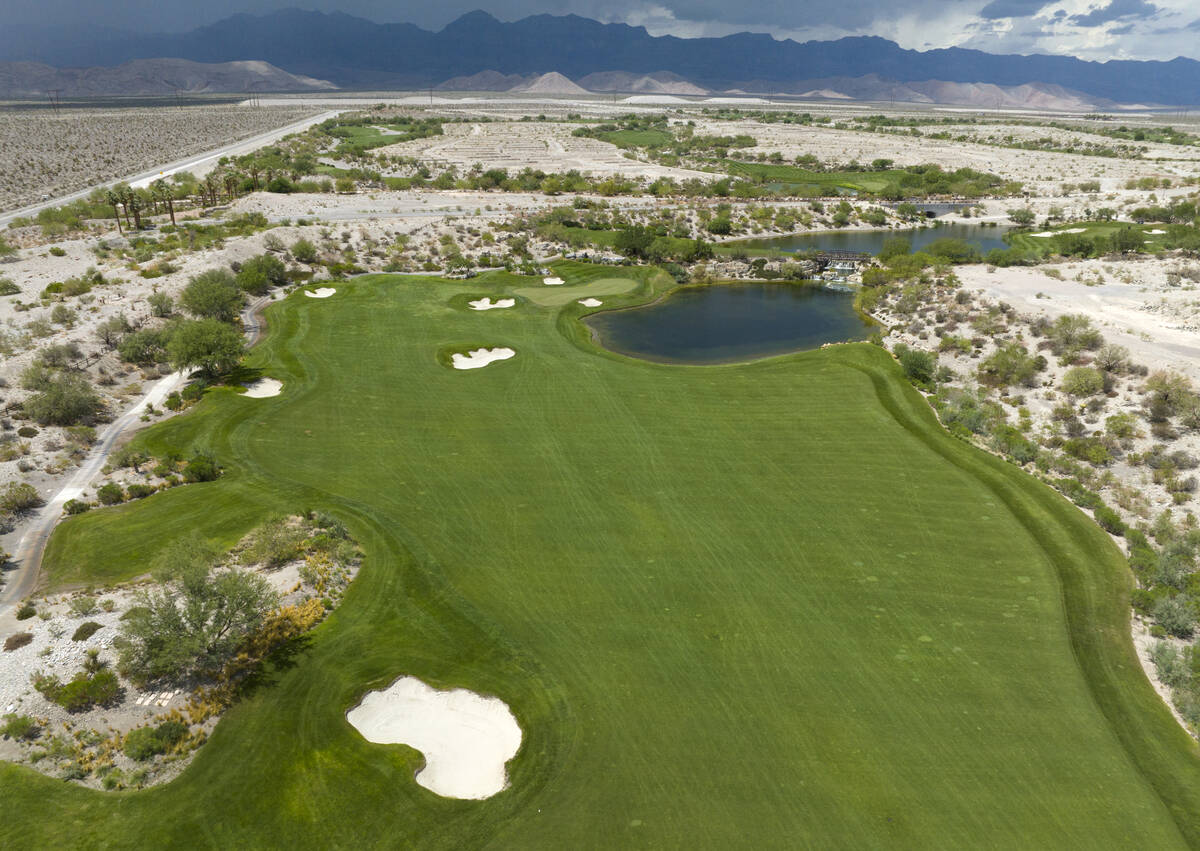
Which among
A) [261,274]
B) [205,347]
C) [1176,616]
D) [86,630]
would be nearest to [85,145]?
[261,274]

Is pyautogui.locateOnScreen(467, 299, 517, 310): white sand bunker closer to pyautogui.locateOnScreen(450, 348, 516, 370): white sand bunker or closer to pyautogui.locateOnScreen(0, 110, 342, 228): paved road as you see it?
pyautogui.locateOnScreen(450, 348, 516, 370): white sand bunker

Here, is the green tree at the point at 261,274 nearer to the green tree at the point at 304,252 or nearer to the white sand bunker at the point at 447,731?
the green tree at the point at 304,252

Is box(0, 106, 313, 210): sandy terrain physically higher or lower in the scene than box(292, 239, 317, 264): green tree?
higher

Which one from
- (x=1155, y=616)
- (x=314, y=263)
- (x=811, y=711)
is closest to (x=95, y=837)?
(x=811, y=711)

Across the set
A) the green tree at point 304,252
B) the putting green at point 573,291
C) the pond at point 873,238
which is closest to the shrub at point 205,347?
the putting green at point 573,291

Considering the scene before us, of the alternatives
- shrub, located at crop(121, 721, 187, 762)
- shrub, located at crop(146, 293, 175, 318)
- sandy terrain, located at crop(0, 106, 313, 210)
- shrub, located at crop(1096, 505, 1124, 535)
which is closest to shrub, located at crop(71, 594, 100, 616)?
shrub, located at crop(121, 721, 187, 762)
